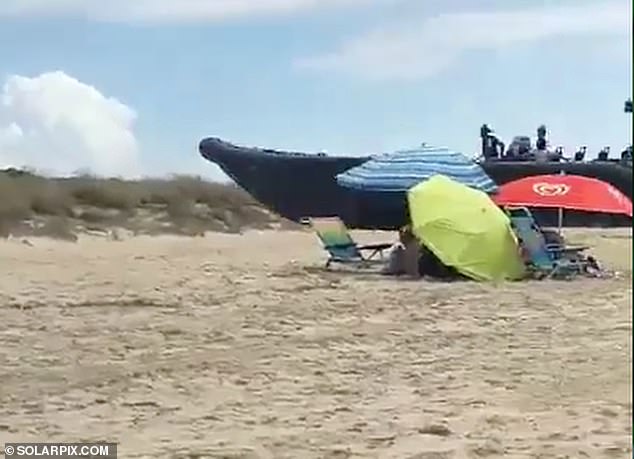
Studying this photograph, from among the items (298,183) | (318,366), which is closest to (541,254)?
(318,366)

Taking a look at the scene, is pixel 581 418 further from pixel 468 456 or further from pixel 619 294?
pixel 619 294

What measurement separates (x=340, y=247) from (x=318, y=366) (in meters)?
7.62

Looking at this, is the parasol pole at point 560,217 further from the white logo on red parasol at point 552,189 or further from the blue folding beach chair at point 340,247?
the blue folding beach chair at point 340,247

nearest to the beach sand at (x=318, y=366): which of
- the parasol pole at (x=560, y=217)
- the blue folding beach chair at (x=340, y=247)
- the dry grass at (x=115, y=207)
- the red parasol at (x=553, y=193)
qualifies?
the red parasol at (x=553, y=193)

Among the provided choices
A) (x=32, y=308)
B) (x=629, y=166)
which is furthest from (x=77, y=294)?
(x=629, y=166)

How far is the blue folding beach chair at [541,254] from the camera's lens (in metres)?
12.6

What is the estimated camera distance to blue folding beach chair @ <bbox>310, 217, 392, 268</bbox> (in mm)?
14594

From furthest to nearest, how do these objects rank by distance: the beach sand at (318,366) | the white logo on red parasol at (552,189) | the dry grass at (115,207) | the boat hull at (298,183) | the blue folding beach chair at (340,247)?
the boat hull at (298,183), the dry grass at (115,207), the blue folding beach chair at (340,247), the white logo on red parasol at (552,189), the beach sand at (318,366)

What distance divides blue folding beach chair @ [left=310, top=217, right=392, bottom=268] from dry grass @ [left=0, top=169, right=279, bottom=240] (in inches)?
189

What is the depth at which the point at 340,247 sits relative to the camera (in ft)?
48.3

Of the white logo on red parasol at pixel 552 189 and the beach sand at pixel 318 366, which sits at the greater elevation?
the white logo on red parasol at pixel 552 189

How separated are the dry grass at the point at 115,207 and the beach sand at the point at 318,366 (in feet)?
22.5

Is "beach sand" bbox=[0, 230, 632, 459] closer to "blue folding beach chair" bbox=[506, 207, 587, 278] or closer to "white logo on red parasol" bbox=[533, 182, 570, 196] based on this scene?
"blue folding beach chair" bbox=[506, 207, 587, 278]

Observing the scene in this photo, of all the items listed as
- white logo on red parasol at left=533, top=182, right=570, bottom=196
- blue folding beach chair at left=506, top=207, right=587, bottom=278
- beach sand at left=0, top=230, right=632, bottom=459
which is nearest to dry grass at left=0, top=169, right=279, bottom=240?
beach sand at left=0, top=230, right=632, bottom=459
